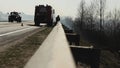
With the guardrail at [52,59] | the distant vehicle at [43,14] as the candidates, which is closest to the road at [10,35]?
the guardrail at [52,59]

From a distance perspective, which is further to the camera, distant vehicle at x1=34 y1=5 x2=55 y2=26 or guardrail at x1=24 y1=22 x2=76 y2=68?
distant vehicle at x1=34 y1=5 x2=55 y2=26

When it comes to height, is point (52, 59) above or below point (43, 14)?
below

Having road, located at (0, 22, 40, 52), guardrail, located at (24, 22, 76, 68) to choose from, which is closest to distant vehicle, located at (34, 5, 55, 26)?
road, located at (0, 22, 40, 52)

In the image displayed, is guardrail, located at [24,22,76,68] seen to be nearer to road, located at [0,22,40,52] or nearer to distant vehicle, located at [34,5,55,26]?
road, located at [0,22,40,52]

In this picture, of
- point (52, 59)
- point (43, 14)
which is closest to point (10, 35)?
point (52, 59)

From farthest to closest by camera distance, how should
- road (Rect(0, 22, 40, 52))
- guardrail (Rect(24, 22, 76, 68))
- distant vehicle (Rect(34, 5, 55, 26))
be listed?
distant vehicle (Rect(34, 5, 55, 26)) → road (Rect(0, 22, 40, 52)) → guardrail (Rect(24, 22, 76, 68))

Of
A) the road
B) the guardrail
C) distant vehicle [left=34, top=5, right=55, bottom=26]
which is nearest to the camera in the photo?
the guardrail

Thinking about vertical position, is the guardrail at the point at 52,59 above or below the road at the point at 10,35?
above

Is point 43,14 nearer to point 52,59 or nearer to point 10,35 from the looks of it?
point 10,35

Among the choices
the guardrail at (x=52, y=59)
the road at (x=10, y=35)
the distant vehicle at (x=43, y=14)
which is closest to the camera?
the guardrail at (x=52, y=59)

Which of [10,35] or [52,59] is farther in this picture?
[10,35]

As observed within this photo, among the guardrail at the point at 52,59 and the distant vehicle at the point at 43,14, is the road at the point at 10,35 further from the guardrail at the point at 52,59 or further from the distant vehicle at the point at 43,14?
the distant vehicle at the point at 43,14

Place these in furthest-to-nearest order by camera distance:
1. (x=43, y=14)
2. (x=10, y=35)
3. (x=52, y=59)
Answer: (x=43, y=14)
(x=10, y=35)
(x=52, y=59)

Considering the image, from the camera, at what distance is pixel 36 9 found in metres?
44.8
